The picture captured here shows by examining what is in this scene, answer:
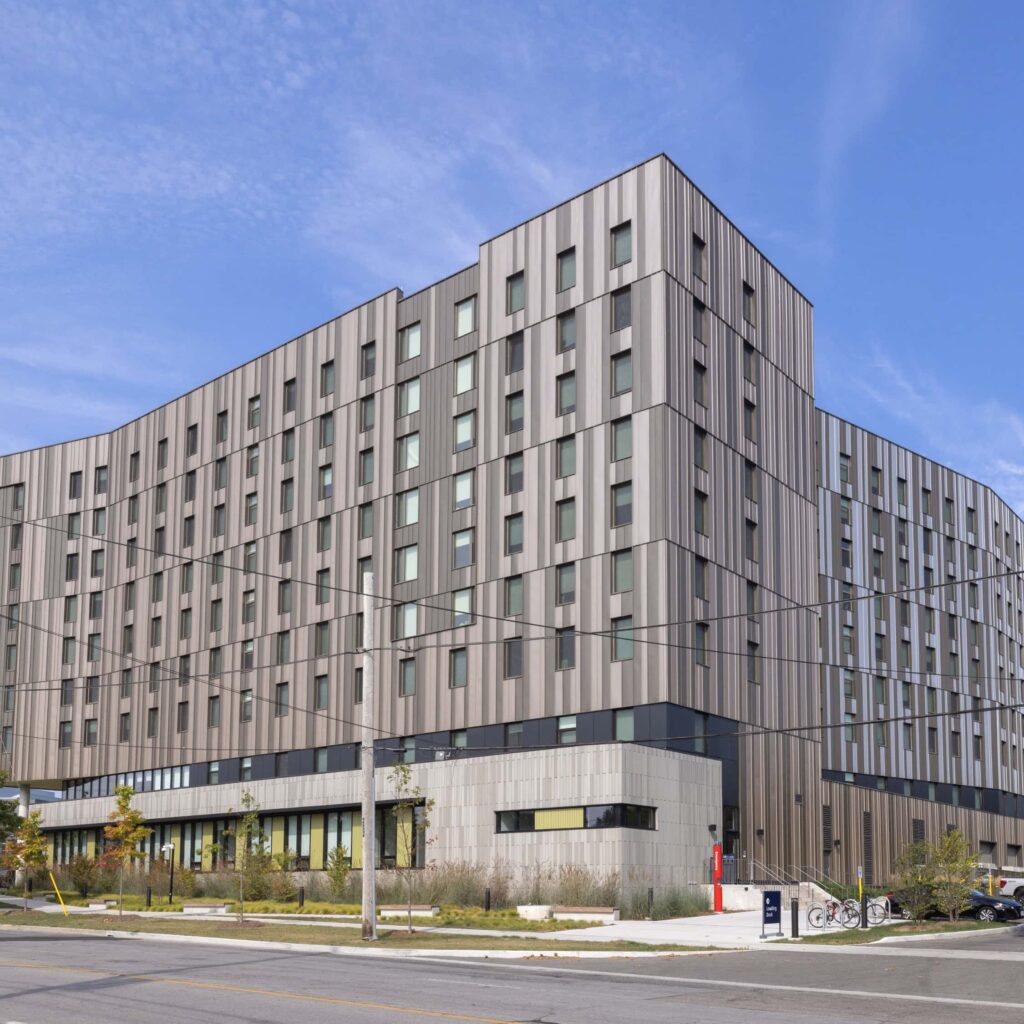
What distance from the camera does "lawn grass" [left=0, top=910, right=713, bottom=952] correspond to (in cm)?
3422

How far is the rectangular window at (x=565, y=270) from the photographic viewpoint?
5866cm

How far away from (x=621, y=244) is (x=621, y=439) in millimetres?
8472

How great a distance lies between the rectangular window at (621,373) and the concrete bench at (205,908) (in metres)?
25.8

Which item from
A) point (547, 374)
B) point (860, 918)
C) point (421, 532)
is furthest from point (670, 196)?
point (860, 918)

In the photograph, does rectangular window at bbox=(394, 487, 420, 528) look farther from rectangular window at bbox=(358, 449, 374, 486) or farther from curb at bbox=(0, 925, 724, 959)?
curb at bbox=(0, 925, 724, 959)

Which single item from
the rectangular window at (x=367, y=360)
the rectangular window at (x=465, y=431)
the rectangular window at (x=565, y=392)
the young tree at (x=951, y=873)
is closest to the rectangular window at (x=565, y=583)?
the rectangular window at (x=565, y=392)

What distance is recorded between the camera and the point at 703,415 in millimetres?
56906

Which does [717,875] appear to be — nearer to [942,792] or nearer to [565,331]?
[565,331]

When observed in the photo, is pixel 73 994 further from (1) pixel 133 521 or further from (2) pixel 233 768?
(1) pixel 133 521

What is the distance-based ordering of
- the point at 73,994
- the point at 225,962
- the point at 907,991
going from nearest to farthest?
1. the point at 73,994
2. the point at 907,991
3. the point at 225,962

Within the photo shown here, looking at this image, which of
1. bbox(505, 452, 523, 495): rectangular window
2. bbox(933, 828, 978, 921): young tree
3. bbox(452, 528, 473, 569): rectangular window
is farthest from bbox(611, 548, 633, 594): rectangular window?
bbox(933, 828, 978, 921): young tree

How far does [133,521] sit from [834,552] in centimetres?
4277

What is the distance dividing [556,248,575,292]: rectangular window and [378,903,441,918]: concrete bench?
86.7ft

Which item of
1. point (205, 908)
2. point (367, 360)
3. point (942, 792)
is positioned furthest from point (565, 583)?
point (942, 792)
